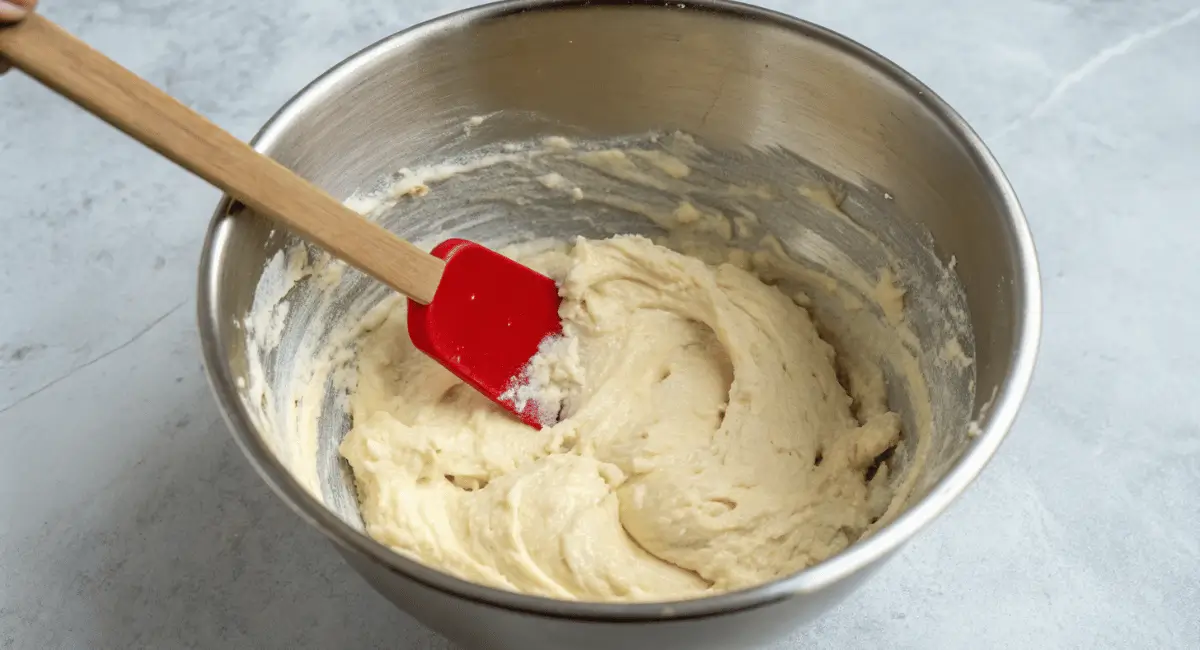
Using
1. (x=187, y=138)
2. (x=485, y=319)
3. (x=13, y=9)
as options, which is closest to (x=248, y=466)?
(x=485, y=319)

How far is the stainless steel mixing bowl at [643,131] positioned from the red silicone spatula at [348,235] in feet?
0.33

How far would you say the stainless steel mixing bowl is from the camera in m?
1.06

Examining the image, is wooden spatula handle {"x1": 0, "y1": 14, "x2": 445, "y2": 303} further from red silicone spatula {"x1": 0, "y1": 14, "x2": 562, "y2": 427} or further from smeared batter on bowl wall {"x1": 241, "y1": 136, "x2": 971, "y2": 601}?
smeared batter on bowl wall {"x1": 241, "y1": 136, "x2": 971, "y2": 601}

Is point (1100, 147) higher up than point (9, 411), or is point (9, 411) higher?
point (1100, 147)

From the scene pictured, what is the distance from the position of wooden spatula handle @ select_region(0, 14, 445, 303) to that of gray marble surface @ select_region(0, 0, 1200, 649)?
2.03ft

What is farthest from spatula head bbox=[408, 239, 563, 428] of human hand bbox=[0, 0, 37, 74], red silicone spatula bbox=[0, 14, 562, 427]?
human hand bbox=[0, 0, 37, 74]

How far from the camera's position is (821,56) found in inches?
62.0

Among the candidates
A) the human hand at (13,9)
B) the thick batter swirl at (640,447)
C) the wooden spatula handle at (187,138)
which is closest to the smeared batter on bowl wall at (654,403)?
the thick batter swirl at (640,447)

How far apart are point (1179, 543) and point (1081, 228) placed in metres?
0.77

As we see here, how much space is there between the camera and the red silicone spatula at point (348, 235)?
4.12ft

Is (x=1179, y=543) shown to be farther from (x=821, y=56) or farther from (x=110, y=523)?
(x=110, y=523)

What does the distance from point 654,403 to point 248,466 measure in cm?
81

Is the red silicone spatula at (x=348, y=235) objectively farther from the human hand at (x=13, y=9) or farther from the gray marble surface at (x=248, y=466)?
the gray marble surface at (x=248, y=466)

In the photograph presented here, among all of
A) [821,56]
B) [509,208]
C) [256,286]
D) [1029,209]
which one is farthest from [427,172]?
[1029,209]
